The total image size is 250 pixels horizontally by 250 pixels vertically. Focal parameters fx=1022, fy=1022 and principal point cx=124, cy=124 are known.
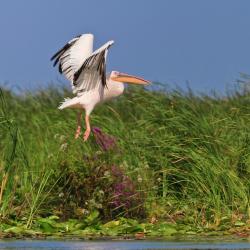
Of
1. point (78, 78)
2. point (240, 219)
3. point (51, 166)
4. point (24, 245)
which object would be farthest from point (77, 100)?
point (24, 245)

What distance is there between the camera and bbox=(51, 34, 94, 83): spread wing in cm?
1545

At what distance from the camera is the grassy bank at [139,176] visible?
13.0 metres

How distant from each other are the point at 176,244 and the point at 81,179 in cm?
264

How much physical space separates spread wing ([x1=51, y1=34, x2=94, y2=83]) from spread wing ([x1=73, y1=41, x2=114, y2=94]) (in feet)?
0.54

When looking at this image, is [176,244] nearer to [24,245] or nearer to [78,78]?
[24,245]

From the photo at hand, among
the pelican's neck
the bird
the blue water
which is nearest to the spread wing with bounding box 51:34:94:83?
the bird

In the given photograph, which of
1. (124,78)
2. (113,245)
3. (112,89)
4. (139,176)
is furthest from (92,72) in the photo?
(113,245)

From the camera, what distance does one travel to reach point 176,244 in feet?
36.0

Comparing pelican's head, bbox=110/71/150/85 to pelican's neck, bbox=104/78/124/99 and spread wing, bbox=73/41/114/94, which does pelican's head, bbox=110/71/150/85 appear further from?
spread wing, bbox=73/41/114/94

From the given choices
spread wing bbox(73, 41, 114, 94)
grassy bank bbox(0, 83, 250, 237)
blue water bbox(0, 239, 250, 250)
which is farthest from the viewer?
spread wing bbox(73, 41, 114, 94)

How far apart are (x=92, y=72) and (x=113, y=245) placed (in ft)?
15.6

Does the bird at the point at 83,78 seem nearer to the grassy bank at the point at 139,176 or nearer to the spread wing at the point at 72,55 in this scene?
the spread wing at the point at 72,55

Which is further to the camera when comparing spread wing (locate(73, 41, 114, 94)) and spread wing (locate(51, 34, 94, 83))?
spread wing (locate(51, 34, 94, 83))

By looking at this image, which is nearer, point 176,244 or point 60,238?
point 176,244
